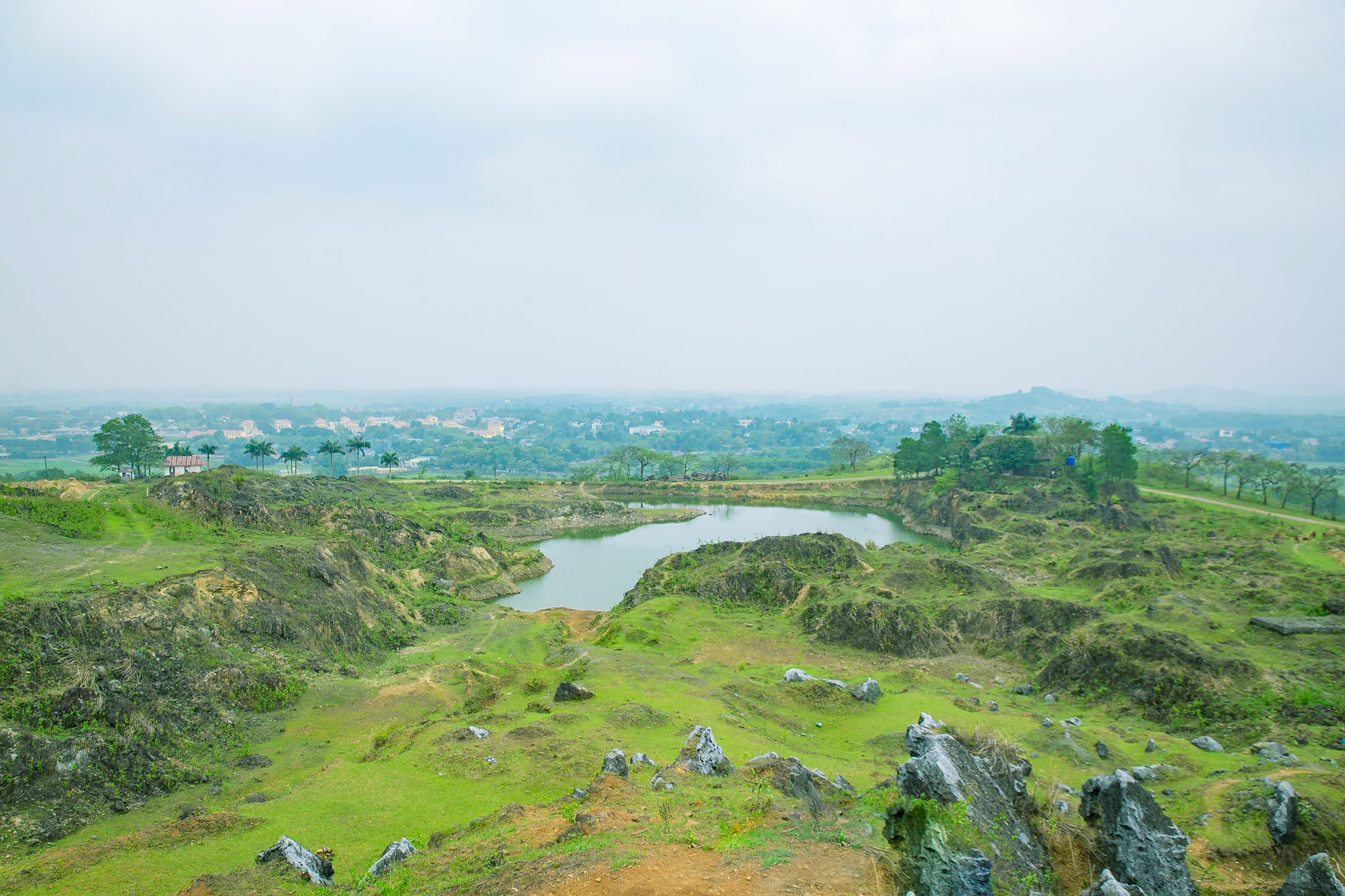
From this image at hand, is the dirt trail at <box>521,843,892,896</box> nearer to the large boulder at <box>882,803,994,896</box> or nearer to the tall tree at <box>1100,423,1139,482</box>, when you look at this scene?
the large boulder at <box>882,803,994,896</box>

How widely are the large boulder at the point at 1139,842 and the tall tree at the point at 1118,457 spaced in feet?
189

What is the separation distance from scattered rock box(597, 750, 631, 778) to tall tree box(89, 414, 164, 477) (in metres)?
63.5

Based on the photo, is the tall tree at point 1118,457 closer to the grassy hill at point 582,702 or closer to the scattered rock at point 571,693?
the grassy hill at point 582,702

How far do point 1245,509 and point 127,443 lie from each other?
3835 inches

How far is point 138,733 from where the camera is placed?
49.8 ft

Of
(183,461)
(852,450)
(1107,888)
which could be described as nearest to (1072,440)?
(852,450)

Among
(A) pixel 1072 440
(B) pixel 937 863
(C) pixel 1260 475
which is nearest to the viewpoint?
(B) pixel 937 863

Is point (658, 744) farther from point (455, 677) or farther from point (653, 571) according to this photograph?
point (653, 571)

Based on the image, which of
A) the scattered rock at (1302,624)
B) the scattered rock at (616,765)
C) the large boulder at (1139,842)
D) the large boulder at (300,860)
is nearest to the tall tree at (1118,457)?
the scattered rock at (1302,624)

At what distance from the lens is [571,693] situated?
1995 cm

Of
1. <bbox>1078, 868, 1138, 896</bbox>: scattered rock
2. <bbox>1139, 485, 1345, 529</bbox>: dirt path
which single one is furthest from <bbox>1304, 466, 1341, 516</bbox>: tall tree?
<bbox>1078, 868, 1138, 896</bbox>: scattered rock

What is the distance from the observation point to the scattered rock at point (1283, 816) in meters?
10.1

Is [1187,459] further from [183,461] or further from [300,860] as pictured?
[183,461]

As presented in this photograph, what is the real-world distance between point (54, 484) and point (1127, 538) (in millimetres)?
62374
